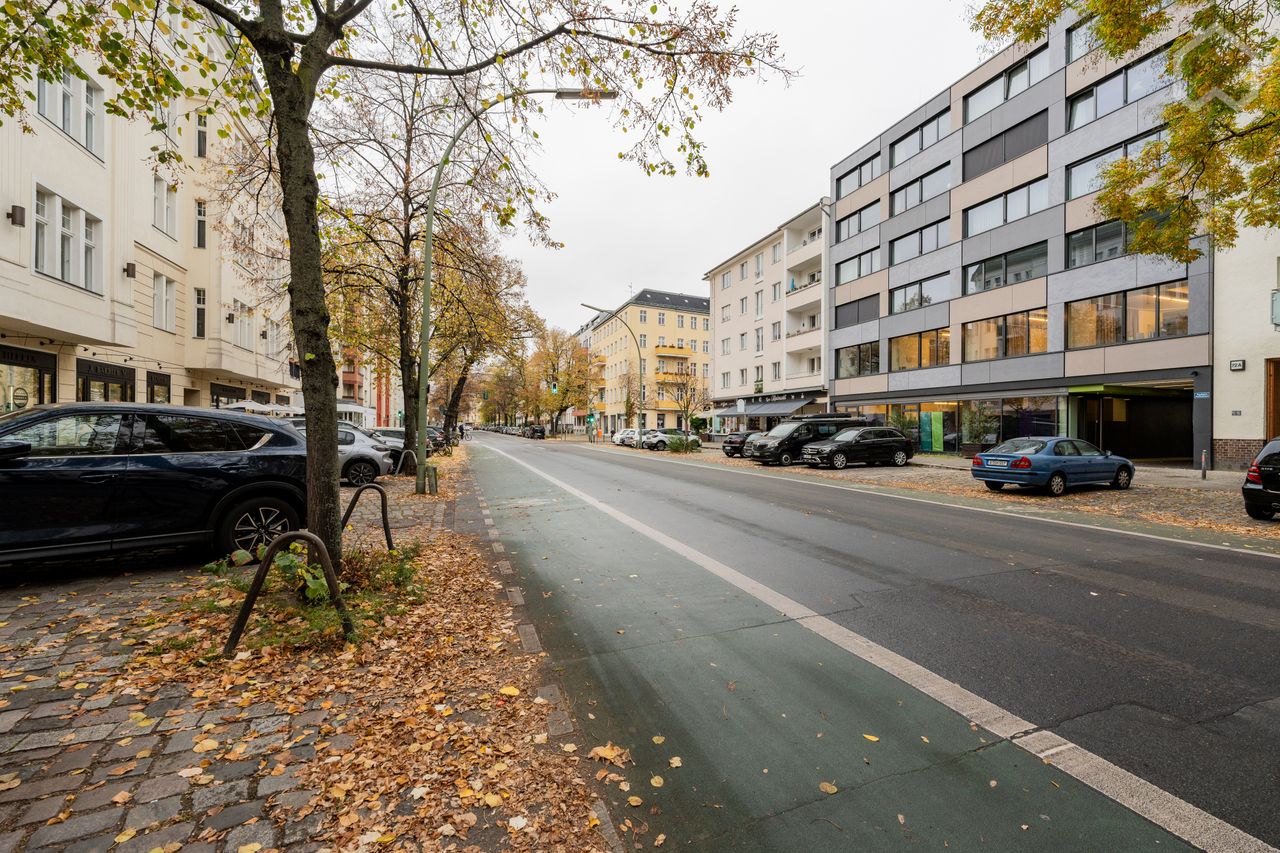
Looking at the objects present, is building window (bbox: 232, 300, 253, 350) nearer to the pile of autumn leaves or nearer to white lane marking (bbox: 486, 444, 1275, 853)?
the pile of autumn leaves

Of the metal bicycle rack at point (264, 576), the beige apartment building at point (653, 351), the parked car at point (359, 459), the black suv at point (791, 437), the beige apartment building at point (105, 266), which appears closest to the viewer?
the metal bicycle rack at point (264, 576)

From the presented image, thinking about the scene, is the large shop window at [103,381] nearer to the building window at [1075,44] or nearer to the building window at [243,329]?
the building window at [243,329]

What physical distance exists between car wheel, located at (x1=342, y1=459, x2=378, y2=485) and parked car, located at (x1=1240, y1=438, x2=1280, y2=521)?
17972mm

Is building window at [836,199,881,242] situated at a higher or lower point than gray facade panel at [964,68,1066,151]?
lower

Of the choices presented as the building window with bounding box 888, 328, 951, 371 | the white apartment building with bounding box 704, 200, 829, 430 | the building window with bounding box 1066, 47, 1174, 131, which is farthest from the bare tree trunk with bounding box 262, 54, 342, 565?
the white apartment building with bounding box 704, 200, 829, 430

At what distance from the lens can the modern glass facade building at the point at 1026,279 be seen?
2089 cm

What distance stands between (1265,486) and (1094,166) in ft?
61.1

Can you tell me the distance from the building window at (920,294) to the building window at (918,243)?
163 cm

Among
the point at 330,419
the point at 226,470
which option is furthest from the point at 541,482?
the point at 330,419

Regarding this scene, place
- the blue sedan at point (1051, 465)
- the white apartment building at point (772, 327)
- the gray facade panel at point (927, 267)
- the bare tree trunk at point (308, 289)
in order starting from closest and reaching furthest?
the bare tree trunk at point (308, 289) → the blue sedan at point (1051, 465) → the gray facade panel at point (927, 267) → the white apartment building at point (772, 327)

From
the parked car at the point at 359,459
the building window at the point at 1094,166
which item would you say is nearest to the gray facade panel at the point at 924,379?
the building window at the point at 1094,166

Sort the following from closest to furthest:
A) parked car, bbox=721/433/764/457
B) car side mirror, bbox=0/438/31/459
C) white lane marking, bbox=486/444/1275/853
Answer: white lane marking, bbox=486/444/1275/853, car side mirror, bbox=0/438/31/459, parked car, bbox=721/433/764/457

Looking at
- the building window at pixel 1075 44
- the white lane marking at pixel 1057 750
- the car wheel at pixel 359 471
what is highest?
the building window at pixel 1075 44

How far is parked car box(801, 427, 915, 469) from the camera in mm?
22109
